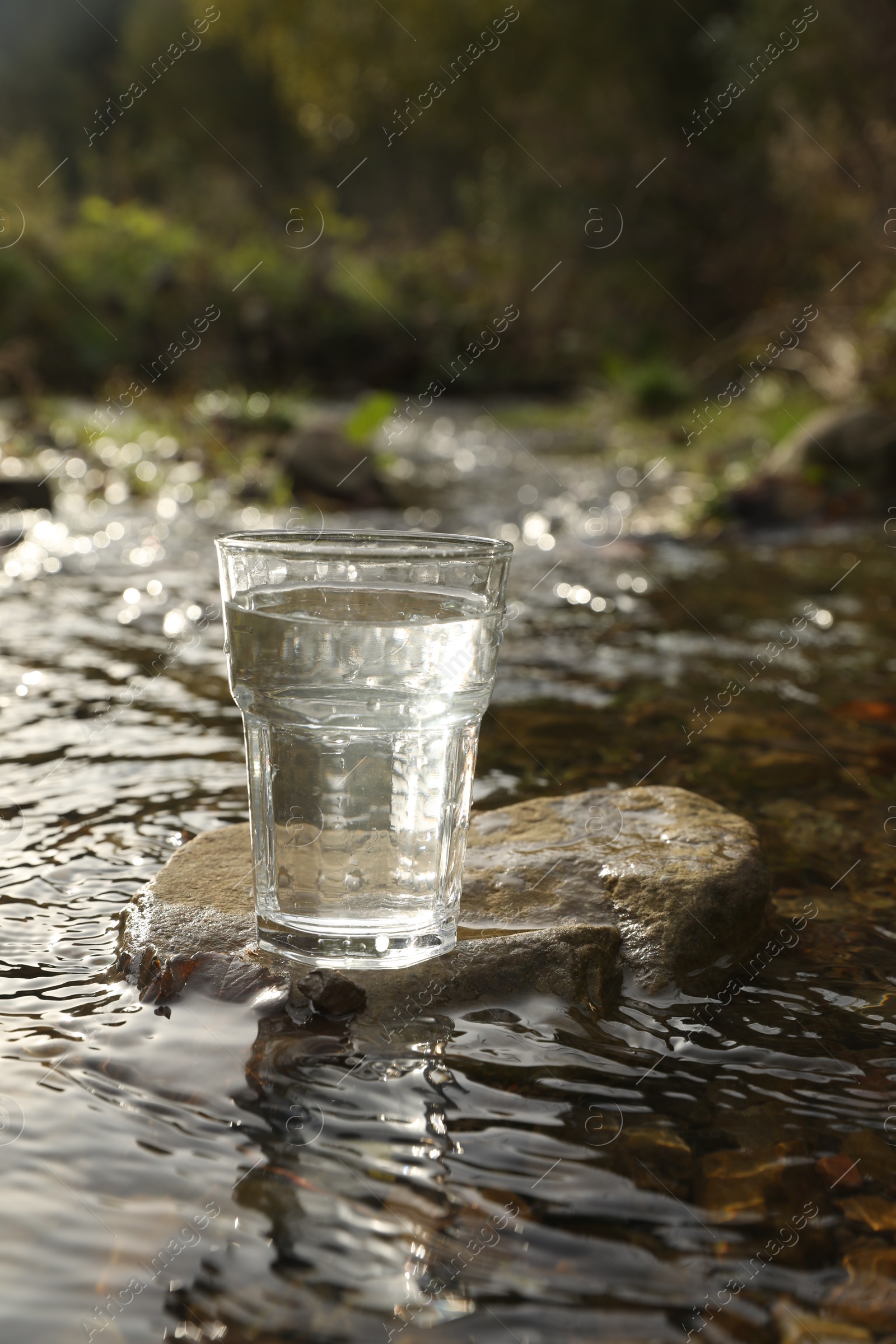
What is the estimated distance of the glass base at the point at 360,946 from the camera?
178 centimetres

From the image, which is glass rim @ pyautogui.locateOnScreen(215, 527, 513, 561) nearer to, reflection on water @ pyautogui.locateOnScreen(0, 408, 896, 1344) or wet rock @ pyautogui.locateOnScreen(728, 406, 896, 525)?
reflection on water @ pyautogui.locateOnScreen(0, 408, 896, 1344)

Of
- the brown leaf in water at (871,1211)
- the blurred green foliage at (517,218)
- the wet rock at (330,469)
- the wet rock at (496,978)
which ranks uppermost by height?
the blurred green foliage at (517,218)

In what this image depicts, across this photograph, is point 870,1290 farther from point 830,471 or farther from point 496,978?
point 830,471

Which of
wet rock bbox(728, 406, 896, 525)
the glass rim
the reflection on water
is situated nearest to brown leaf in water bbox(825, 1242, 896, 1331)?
the reflection on water

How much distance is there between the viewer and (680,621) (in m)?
5.02

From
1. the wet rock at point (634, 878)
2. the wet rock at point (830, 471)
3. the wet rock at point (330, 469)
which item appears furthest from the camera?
the wet rock at point (330, 469)

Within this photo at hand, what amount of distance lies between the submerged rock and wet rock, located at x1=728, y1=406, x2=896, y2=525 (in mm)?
6155

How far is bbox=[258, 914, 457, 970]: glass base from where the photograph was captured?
1.78 metres

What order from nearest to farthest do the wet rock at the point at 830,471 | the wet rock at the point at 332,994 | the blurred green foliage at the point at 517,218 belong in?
1. the wet rock at the point at 332,994
2. the wet rock at the point at 830,471
3. the blurred green foliage at the point at 517,218

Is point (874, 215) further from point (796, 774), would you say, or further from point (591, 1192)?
point (591, 1192)

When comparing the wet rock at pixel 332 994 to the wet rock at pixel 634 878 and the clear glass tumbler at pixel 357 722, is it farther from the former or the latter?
the wet rock at pixel 634 878

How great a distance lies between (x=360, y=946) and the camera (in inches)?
70.1

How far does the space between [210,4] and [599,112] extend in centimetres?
1179

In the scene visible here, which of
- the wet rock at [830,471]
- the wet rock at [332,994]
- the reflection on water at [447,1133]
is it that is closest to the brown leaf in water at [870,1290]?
the reflection on water at [447,1133]
